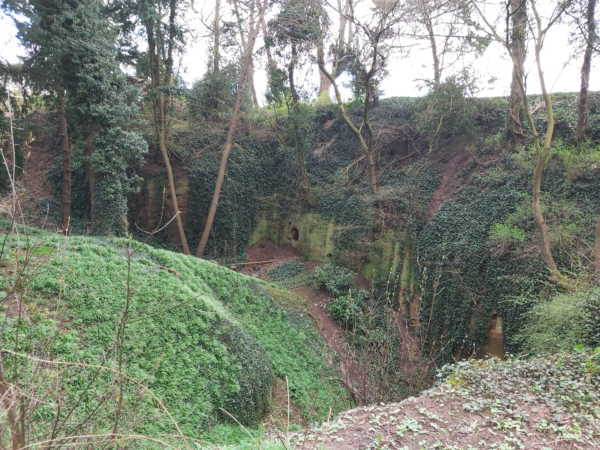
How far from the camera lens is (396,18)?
10414mm

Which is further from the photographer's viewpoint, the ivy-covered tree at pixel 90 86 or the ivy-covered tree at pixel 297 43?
the ivy-covered tree at pixel 297 43

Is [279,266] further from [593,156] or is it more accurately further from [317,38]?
[593,156]

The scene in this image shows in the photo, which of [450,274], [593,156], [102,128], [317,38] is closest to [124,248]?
[102,128]

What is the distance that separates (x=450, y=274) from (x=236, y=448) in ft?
25.1

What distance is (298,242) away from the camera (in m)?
16.0

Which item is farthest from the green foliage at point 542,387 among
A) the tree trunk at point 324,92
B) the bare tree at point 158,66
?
the tree trunk at point 324,92

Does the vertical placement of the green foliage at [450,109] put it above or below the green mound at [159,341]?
above

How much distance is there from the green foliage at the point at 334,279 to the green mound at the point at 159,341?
337 centimetres

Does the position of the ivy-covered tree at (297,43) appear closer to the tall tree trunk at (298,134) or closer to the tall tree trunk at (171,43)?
the tall tree trunk at (298,134)

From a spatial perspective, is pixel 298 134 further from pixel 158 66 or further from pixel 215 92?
pixel 158 66

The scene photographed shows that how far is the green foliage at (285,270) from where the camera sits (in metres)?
14.1

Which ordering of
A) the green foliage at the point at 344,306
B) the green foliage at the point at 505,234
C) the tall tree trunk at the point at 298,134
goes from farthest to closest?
the tall tree trunk at the point at 298,134 → the green foliage at the point at 344,306 → the green foliage at the point at 505,234

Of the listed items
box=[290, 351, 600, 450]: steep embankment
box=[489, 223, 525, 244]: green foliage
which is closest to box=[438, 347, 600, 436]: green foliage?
box=[290, 351, 600, 450]: steep embankment

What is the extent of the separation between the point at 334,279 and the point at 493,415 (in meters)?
8.46
